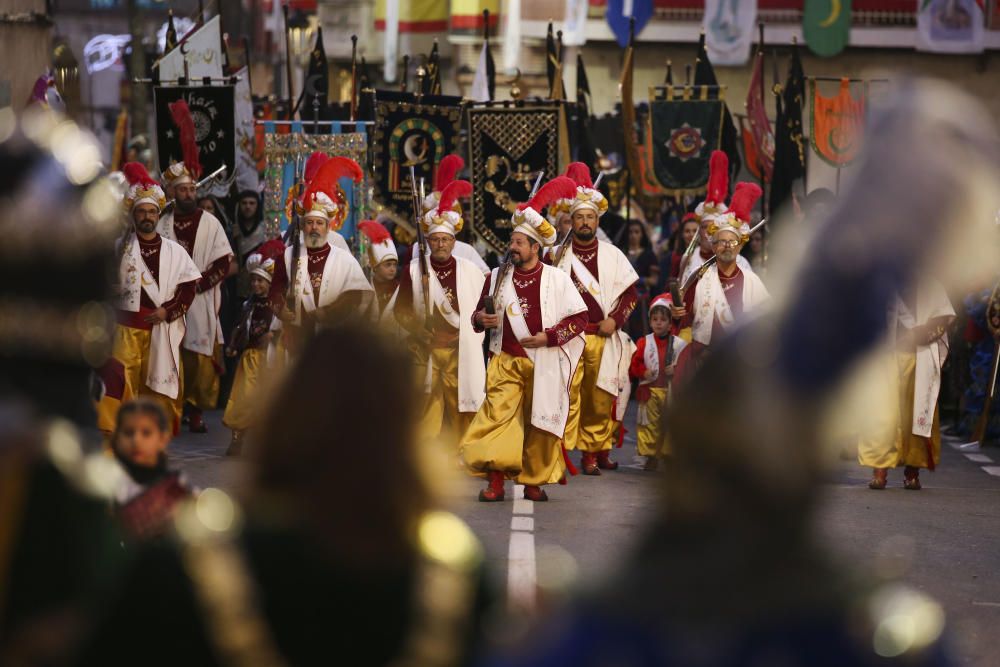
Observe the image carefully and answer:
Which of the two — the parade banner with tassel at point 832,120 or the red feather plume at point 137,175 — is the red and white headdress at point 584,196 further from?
the parade banner with tassel at point 832,120

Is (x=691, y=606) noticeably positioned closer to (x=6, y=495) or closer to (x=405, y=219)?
(x=6, y=495)

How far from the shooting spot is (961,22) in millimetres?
33125

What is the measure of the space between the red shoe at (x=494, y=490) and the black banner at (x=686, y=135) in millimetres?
8013

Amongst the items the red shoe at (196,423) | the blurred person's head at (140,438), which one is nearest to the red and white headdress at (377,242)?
the red shoe at (196,423)

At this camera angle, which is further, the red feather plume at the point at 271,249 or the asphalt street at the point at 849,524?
the red feather plume at the point at 271,249

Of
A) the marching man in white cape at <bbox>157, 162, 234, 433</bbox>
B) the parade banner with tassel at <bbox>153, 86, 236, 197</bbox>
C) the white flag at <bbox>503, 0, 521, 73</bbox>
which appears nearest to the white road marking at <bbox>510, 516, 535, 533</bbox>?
the marching man in white cape at <bbox>157, 162, 234, 433</bbox>

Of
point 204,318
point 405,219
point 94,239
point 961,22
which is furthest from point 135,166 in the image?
point 961,22

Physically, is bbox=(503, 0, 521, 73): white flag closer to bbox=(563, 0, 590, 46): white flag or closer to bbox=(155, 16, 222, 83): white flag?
bbox=(563, 0, 590, 46): white flag

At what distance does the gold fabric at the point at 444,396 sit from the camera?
42.4 feet

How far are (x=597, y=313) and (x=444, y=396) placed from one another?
1.22 meters

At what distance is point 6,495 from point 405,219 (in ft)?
49.3

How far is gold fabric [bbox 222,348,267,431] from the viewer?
1358 cm

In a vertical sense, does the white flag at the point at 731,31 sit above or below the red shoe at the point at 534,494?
above

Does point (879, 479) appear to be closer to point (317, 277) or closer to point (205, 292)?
point (317, 277)
